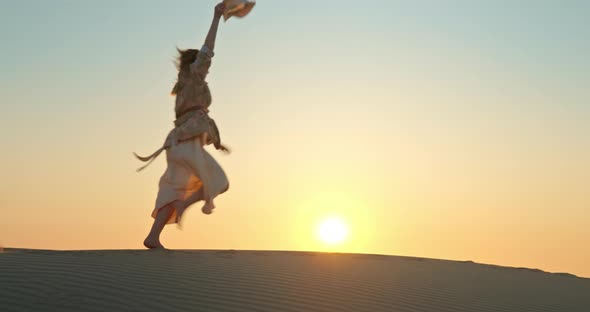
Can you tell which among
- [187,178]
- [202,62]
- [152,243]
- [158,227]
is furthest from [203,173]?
[202,62]

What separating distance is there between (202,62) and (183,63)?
35 centimetres

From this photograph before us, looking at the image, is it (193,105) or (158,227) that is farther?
(193,105)

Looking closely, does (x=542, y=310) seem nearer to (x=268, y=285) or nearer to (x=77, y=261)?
(x=268, y=285)

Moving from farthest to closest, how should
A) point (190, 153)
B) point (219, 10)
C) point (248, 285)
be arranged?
point (190, 153), point (219, 10), point (248, 285)

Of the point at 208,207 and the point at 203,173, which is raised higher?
the point at 203,173

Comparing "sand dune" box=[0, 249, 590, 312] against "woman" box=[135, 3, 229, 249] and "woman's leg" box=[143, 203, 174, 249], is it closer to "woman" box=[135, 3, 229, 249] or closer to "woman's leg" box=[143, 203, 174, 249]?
"woman's leg" box=[143, 203, 174, 249]

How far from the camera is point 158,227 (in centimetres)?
977

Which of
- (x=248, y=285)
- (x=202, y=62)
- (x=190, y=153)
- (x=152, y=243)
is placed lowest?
(x=248, y=285)

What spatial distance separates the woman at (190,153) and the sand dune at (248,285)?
0.53 metres

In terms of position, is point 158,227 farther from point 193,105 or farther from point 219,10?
point 219,10

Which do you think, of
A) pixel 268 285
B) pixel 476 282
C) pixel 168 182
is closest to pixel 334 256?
pixel 476 282

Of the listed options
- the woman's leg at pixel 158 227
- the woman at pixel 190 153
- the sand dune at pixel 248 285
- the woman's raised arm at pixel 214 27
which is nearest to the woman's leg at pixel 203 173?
the woman at pixel 190 153

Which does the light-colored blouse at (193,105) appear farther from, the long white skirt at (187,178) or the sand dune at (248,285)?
the sand dune at (248,285)

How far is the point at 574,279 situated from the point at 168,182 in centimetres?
642
